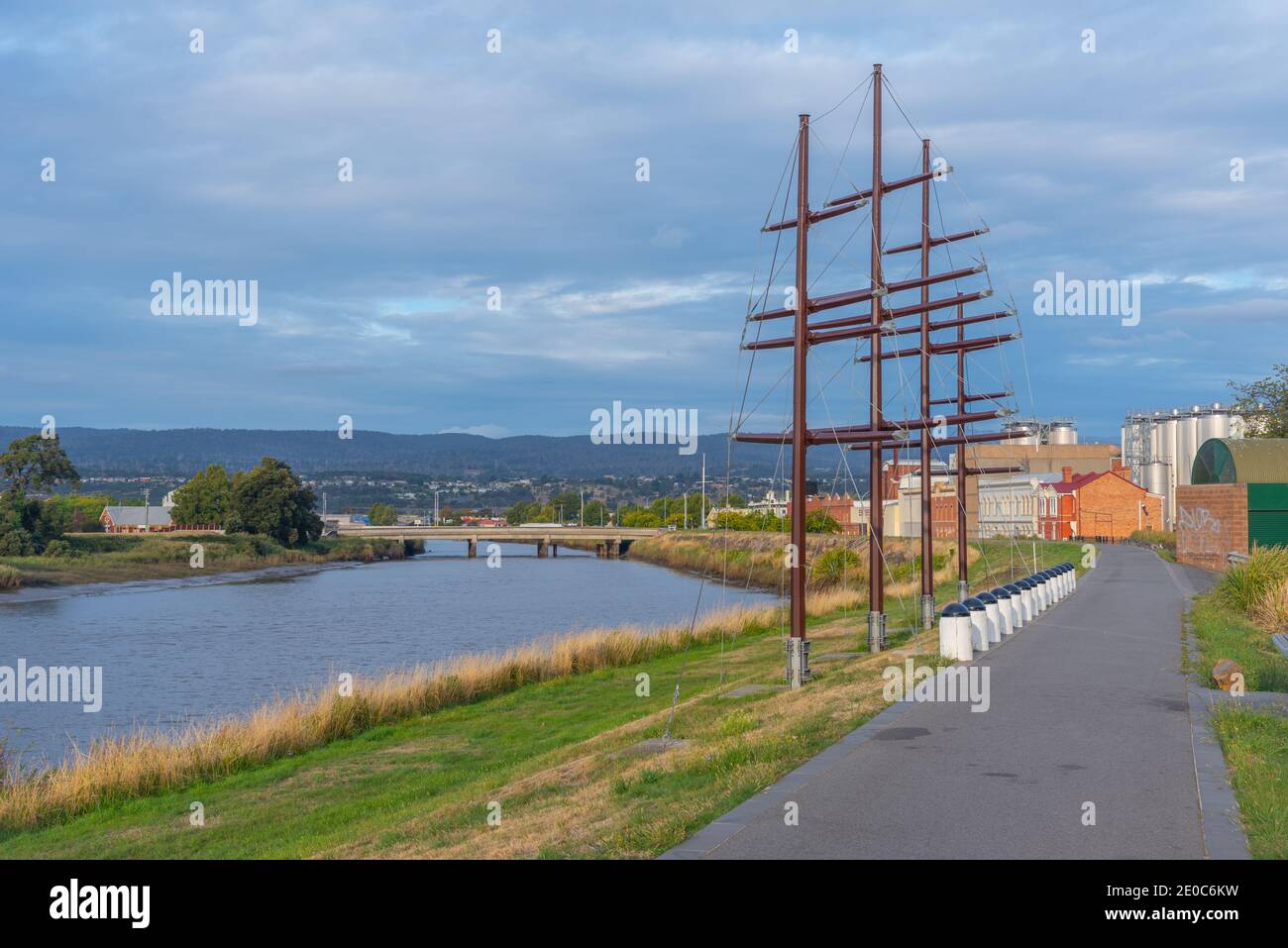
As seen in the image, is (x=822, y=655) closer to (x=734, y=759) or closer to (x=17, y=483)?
(x=734, y=759)

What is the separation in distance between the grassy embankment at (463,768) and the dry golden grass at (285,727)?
0.04 meters

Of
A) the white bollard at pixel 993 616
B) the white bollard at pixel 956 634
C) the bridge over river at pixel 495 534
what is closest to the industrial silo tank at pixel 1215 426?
the bridge over river at pixel 495 534

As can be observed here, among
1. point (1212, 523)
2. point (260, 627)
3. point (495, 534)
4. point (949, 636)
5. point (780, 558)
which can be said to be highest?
point (1212, 523)

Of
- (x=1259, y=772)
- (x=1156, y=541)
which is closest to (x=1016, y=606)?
(x=1259, y=772)

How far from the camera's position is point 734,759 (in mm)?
10031

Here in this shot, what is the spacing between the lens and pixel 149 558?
80.4m

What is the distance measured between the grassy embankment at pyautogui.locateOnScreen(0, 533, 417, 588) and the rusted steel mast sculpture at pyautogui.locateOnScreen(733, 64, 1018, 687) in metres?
55.8

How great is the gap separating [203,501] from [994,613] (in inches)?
4150

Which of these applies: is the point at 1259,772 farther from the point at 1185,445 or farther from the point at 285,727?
the point at 1185,445

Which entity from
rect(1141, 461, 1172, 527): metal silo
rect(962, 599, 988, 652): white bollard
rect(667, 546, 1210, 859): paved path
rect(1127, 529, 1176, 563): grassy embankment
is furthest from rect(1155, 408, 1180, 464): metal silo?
rect(667, 546, 1210, 859): paved path

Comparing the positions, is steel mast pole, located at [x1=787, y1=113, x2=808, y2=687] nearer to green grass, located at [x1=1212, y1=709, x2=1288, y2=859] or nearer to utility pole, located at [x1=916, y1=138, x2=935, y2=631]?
green grass, located at [x1=1212, y1=709, x2=1288, y2=859]

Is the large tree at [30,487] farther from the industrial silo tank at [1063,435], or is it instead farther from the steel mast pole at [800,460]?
the industrial silo tank at [1063,435]

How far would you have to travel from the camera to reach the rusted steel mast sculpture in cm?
1661

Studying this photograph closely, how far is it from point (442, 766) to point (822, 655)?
759 centimetres
